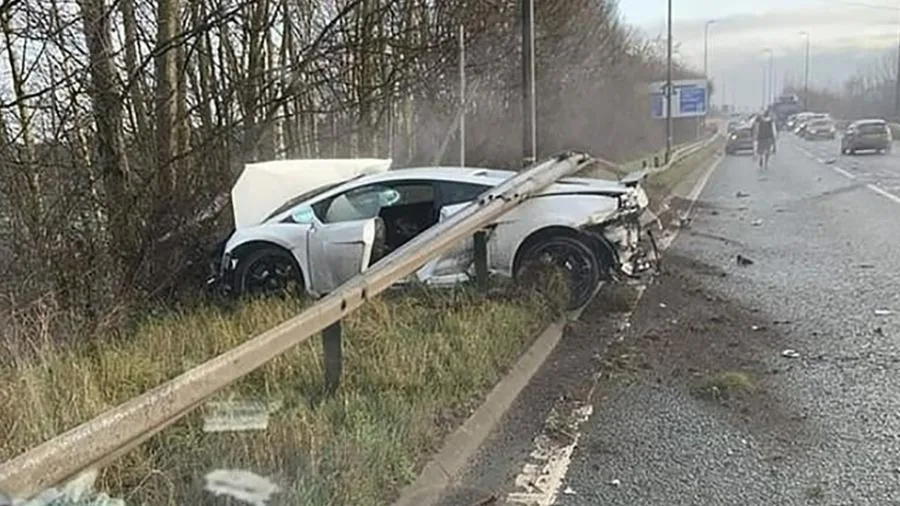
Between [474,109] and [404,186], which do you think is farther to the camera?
[474,109]

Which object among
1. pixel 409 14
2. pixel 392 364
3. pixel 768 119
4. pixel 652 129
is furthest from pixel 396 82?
pixel 652 129

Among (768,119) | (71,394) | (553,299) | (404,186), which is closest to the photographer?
(71,394)

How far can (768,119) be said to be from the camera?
120ft

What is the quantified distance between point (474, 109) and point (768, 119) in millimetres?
17289

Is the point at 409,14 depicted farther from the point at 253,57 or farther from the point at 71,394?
the point at 71,394

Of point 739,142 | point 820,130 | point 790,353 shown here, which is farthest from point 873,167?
point 820,130

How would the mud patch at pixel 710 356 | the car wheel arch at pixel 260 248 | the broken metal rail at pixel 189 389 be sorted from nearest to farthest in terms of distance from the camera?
the broken metal rail at pixel 189 389 < the mud patch at pixel 710 356 < the car wheel arch at pixel 260 248

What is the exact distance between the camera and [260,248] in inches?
383

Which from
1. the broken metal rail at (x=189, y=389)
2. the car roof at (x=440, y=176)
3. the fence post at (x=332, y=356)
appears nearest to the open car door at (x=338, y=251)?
the car roof at (x=440, y=176)

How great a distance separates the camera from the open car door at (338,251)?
9156 mm

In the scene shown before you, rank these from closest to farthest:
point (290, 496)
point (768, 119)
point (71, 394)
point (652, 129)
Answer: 1. point (290, 496)
2. point (71, 394)
3. point (768, 119)
4. point (652, 129)

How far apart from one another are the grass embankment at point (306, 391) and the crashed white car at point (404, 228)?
29.9 inches

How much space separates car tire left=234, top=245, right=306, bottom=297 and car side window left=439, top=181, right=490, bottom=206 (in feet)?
5.64

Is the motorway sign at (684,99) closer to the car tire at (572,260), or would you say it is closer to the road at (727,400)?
the road at (727,400)
